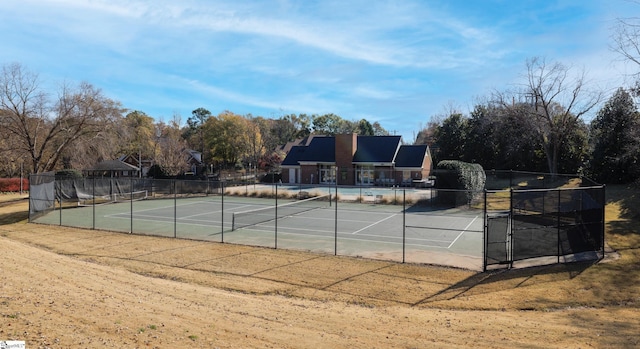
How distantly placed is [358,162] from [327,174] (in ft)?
15.3

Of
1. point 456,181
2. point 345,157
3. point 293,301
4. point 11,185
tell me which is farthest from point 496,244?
point 11,185

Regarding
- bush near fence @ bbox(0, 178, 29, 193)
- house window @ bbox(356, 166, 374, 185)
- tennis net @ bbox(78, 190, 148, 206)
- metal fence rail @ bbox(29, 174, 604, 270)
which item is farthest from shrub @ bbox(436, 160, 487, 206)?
bush near fence @ bbox(0, 178, 29, 193)

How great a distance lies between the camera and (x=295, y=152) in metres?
59.2

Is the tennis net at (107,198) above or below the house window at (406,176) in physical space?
below

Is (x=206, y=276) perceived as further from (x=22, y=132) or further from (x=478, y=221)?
(x=22, y=132)

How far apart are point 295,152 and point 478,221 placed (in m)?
36.0

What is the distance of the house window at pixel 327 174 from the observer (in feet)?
181

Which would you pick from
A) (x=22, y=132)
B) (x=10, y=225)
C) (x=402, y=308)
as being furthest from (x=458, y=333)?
(x=22, y=132)

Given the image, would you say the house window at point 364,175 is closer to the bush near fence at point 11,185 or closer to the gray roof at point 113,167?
the gray roof at point 113,167

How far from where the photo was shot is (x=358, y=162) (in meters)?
54.1

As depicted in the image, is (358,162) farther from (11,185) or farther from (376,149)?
(11,185)

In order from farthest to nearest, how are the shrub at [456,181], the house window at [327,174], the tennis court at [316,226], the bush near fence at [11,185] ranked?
the house window at [327,174] < the bush near fence at [11,185] < the shrub at [456,181] < the tennis court at [316,226]

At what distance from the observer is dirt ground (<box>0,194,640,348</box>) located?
7227 millimetres

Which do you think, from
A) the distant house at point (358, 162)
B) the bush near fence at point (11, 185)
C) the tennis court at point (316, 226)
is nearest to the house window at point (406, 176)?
the distant house at point (358, 162)
